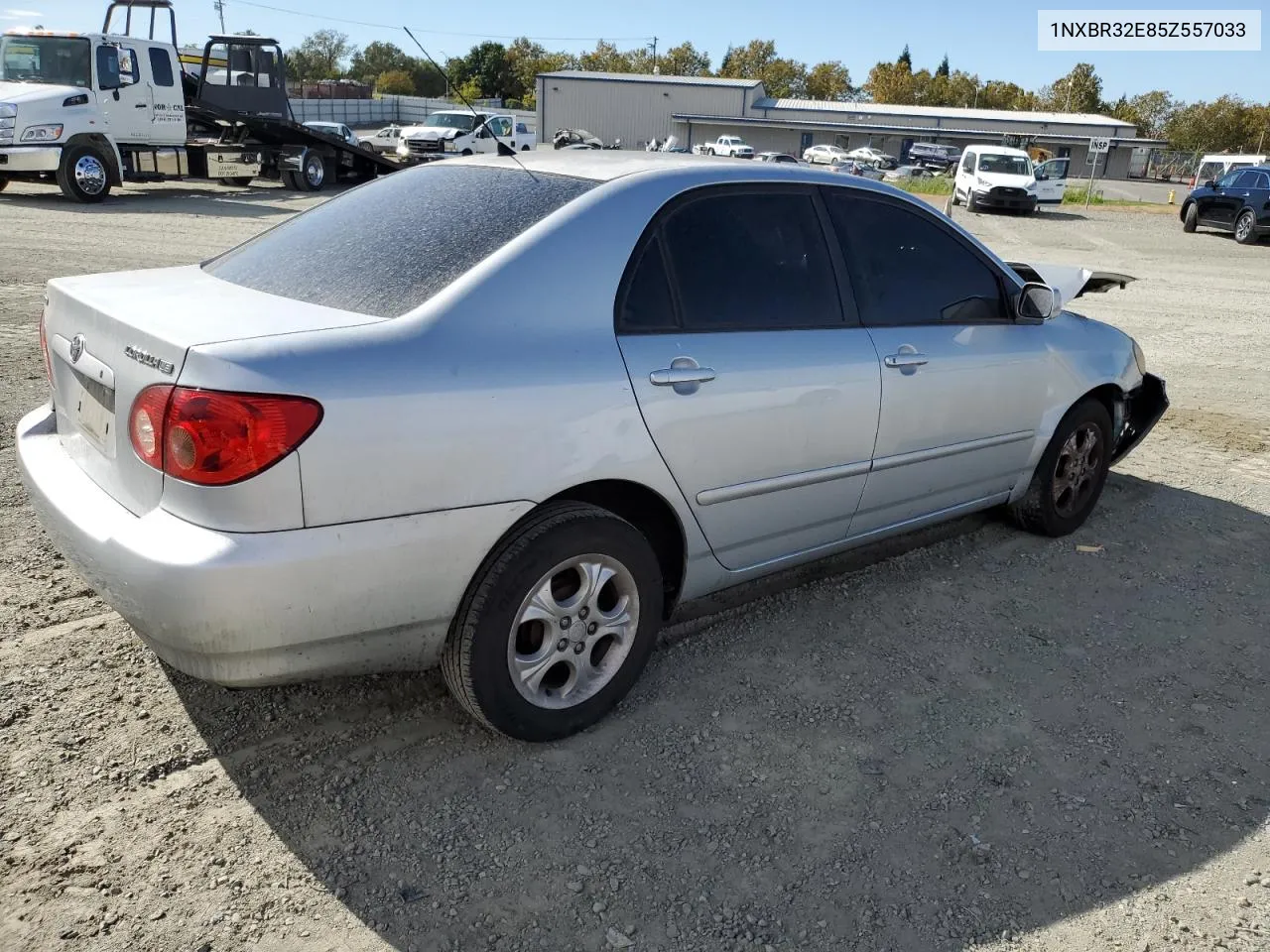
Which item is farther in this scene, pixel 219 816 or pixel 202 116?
pixel 202 116

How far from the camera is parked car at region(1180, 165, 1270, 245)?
21.2 meters

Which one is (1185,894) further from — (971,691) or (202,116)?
(202,116)

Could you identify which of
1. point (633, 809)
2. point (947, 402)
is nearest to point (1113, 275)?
point (947, 402)

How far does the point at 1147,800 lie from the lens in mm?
2848

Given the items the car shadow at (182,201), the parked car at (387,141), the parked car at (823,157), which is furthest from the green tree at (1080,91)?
the car shadow at (182,201)

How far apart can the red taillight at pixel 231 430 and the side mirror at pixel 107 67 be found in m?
17.7

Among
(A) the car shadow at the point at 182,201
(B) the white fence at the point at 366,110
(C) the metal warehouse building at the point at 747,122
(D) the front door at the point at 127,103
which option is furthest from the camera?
(C) the metal warehouse building at the point at 747,122

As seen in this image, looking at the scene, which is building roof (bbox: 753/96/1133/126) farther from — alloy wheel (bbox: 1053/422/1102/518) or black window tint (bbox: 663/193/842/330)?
black window tint (bbox: 663/193/842/330)

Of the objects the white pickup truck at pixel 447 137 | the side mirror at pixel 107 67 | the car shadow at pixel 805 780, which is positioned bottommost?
the car shadow at pixel 805 780

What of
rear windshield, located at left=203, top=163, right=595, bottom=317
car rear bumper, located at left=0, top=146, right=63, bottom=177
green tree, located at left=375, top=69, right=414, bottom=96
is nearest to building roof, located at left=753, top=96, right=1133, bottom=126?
green tree, located at left=375, top=69, right=414, bottom=96

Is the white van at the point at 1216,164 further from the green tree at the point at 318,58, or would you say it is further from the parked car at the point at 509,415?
the green tree at the point at 318,58

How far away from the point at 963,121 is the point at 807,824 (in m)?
80.0

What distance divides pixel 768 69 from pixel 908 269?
11602cm

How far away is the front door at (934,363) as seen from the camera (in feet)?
12.0
